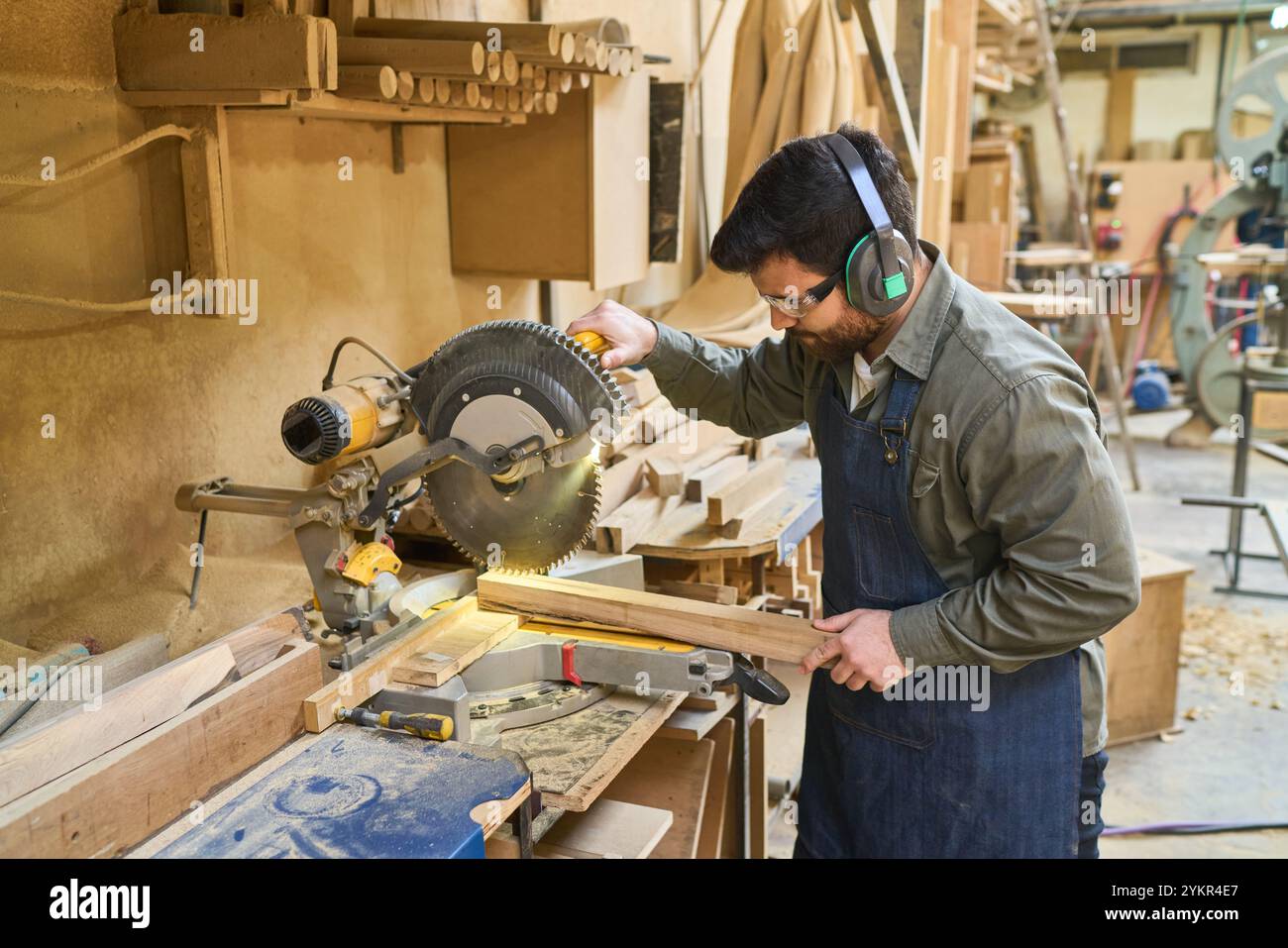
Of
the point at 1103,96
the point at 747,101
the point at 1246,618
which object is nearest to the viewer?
the point at 747,101

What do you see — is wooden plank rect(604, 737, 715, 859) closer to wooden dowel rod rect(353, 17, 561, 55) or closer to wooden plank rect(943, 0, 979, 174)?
wooden dowel rod rect(353, 17, 561, 55)

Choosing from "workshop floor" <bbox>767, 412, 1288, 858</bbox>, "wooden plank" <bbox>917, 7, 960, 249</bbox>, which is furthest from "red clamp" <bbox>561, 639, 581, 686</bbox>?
"wooden plank" <bbox>917, 7, 960, 249</bbox>

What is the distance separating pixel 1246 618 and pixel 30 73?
508 centimetres

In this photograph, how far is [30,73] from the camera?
1.83m

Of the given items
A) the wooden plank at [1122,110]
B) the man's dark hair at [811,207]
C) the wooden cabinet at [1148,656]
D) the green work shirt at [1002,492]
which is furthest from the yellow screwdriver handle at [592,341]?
the wooden plank at [1122,110]

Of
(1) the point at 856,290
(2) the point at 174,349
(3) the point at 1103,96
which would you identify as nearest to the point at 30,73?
(2) the point at 174,349

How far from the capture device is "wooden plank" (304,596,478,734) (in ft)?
5.46

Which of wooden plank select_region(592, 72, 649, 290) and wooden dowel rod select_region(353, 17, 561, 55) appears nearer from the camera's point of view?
wooden dowel rod select_region(353, 17, 561, 55)

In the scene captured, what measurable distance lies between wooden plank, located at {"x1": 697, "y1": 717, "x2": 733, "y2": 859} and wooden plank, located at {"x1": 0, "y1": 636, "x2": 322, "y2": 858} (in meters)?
1.01

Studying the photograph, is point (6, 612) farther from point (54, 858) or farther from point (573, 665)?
point (573, 665)

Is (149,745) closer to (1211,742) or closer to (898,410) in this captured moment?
(898,410)

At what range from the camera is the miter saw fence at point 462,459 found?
1.68 meters

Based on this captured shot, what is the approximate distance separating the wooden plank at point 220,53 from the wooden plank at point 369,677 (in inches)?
35.3

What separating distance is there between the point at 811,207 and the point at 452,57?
30.5 inches
